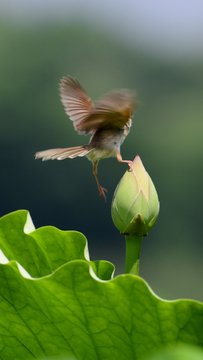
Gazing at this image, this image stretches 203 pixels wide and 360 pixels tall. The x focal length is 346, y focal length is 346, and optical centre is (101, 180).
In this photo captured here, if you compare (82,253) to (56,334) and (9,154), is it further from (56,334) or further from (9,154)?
(9,154)

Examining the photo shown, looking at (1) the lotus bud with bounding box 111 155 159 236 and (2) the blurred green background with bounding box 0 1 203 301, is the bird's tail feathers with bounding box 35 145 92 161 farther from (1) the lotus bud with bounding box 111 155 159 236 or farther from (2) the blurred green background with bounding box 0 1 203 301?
(2) the blurred green background with bounding box 0 1 203 301

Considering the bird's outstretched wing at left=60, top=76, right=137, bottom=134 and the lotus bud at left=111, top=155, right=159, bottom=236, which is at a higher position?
the bird's outstretched wing at left=60, top=76, right=137, bottom=134

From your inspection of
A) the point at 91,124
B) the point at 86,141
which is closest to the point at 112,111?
the point at 91,124

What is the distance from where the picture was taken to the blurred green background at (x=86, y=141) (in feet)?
31.8

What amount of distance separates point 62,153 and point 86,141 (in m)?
8.47

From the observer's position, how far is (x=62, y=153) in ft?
2.10

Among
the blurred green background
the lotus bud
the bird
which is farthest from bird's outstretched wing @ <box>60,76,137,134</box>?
the blurred green background

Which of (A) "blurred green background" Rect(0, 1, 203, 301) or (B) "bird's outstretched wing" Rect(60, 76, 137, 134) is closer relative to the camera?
(B) "bird's outstretched wing" Rect(60, 76, 137, 134)

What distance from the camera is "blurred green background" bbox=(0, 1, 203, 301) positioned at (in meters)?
9.70

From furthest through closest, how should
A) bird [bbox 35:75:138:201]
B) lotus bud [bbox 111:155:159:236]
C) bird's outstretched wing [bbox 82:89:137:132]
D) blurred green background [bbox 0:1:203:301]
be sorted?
1. blurred green background [bbox 0:1:203:301]
2. bird [bbox 35:75:138:201]
3. bird's outstretched wing [bbox 82:89:137:132]
4. lotus bud [bbox 111:155:159:236]

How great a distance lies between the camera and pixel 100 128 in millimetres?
724

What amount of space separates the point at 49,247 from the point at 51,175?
9.52 metres

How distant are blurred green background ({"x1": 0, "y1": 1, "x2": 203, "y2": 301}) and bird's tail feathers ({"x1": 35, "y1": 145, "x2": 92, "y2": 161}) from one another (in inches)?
316

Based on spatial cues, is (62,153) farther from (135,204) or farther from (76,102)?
(135,204)
